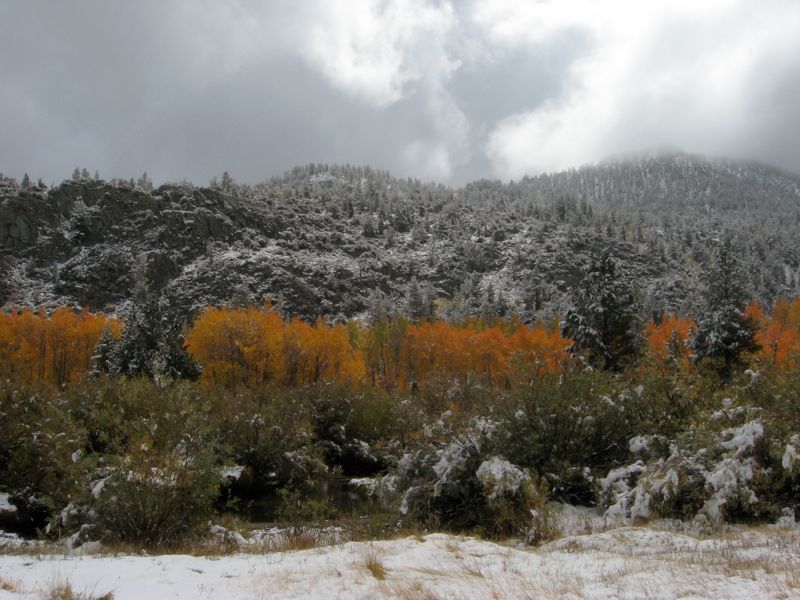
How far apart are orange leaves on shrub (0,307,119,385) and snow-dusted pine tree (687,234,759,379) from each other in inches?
2159

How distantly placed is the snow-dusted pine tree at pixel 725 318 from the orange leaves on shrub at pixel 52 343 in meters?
54.8

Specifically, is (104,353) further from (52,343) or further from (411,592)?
(411,592)

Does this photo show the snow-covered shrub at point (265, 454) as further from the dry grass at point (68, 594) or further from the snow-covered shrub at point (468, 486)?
the dry grass at point (68, 594)

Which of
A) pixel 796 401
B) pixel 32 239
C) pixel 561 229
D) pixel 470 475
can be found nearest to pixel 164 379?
pixel 470 475

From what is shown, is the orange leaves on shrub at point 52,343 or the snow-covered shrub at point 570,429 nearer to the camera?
the snow-covered shrub at point 570,429

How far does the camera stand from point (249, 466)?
855 inches

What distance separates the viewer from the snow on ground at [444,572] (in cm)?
536

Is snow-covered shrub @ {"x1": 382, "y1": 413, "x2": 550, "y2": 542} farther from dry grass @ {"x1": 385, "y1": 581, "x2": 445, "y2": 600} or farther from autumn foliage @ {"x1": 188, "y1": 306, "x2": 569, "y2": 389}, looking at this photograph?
autumn foliage @ {"x1": 188, "y1": 306, "x2": 569, "y2": 389}

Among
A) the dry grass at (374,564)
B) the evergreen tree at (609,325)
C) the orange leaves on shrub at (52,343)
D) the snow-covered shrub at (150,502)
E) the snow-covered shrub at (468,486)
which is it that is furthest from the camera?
the orange leaves on shrub at (52,343)

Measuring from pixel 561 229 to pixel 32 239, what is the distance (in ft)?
495

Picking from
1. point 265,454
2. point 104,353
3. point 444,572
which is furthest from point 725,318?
point 104,353

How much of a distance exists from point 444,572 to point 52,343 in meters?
65.1

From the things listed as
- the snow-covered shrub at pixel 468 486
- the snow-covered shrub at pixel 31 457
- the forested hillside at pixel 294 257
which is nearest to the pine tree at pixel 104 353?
the snow-covered shrub at pixel 31 457

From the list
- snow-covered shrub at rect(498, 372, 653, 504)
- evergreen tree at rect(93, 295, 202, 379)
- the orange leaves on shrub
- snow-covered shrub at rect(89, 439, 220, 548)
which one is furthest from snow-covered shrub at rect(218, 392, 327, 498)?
the orange leaves on shrub
